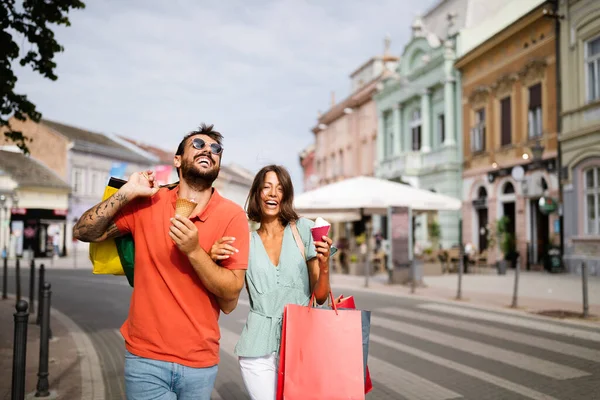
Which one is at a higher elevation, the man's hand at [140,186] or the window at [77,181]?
the window at [77,181]

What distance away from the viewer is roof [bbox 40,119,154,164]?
145 feet

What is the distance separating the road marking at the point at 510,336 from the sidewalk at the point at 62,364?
5430 millimetres

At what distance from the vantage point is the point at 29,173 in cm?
4016

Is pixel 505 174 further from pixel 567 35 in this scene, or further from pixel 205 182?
pixel 205 182

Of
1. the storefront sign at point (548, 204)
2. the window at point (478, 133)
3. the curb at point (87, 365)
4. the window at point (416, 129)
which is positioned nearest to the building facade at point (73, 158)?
the window at point (416, 129)

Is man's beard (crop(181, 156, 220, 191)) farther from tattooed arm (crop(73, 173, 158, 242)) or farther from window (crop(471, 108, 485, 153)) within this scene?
window (crop(471, 108, 485, 153))

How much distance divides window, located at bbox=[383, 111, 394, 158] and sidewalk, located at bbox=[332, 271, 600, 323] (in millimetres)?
15904

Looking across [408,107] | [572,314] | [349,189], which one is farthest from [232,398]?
[408,107]

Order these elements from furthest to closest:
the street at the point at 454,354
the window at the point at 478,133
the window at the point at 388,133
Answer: the window at the point at 388,133
the window at the point at 478,133
the street at the point at 454,354

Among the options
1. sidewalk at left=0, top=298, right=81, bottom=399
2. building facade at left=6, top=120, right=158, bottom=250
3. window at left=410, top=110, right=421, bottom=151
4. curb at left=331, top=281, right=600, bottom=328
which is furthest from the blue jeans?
building facade at left=6, top=120, right=158, bottom=250

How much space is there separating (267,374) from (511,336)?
6230 millimetres

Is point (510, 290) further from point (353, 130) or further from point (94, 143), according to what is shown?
point (94, 143)

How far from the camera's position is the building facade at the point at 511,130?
21266 mm

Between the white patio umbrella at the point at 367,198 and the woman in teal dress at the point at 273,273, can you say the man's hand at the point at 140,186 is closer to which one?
the woman in teal dress at the point at 273,273
